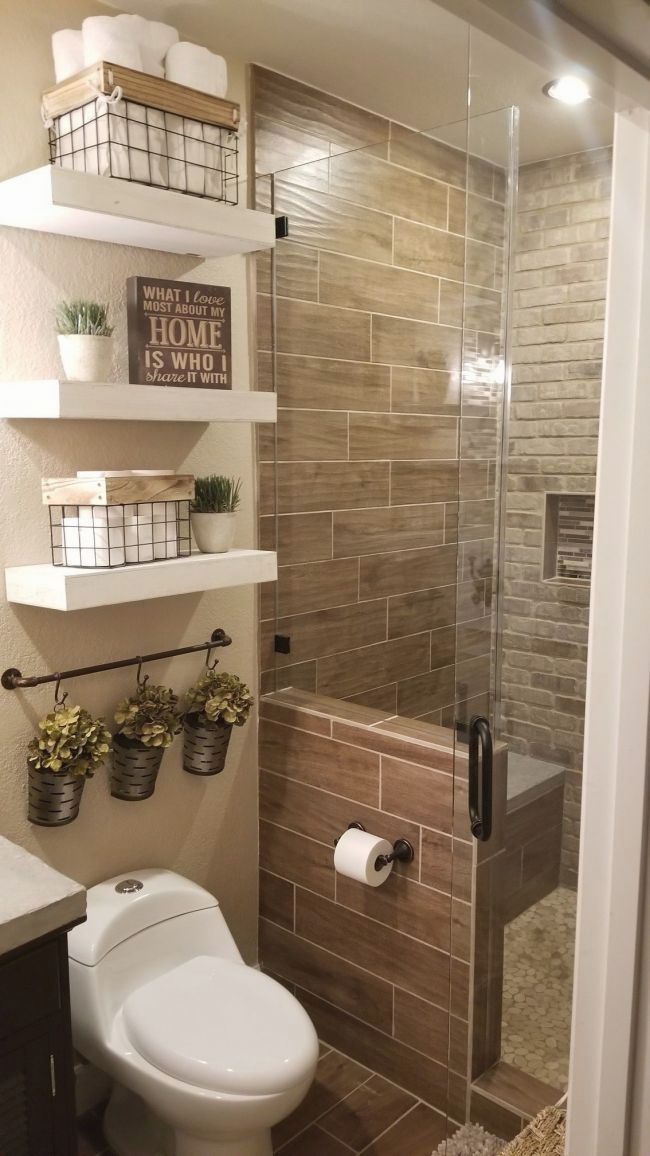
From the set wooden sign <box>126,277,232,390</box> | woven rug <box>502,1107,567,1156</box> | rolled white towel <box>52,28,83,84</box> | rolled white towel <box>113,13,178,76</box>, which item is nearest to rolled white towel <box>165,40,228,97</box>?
Result: rolled white towel <box>113,13,178,76</box>

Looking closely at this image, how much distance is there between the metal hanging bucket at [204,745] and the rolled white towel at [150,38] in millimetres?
1501

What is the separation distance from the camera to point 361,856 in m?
2.13

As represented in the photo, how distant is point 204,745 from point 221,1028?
2.22 feet

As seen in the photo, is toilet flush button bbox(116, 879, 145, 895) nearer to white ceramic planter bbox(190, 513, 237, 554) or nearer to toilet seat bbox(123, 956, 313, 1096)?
toilet seat bbox(123, 956, 313, 1096)

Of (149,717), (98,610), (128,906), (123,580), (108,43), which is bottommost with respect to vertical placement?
(128,906)

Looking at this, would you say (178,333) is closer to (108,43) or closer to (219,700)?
(108,43)

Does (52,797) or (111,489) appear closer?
(111,489)

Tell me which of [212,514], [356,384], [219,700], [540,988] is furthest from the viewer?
[356,384]

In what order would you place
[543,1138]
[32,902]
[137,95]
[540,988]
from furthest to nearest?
[540,988], [137,95], [32,902], [543,1138]

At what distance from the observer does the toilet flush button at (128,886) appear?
6.94ft

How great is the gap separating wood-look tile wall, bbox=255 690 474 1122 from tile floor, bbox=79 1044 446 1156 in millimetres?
47

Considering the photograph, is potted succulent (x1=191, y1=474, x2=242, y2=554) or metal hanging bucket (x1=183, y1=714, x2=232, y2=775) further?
metal hanging bucket (x1=183, y1=714, x2=232, y2=775)

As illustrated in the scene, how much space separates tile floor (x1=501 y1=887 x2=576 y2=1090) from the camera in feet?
5.81

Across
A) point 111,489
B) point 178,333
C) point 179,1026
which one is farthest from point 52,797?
point 178,333
